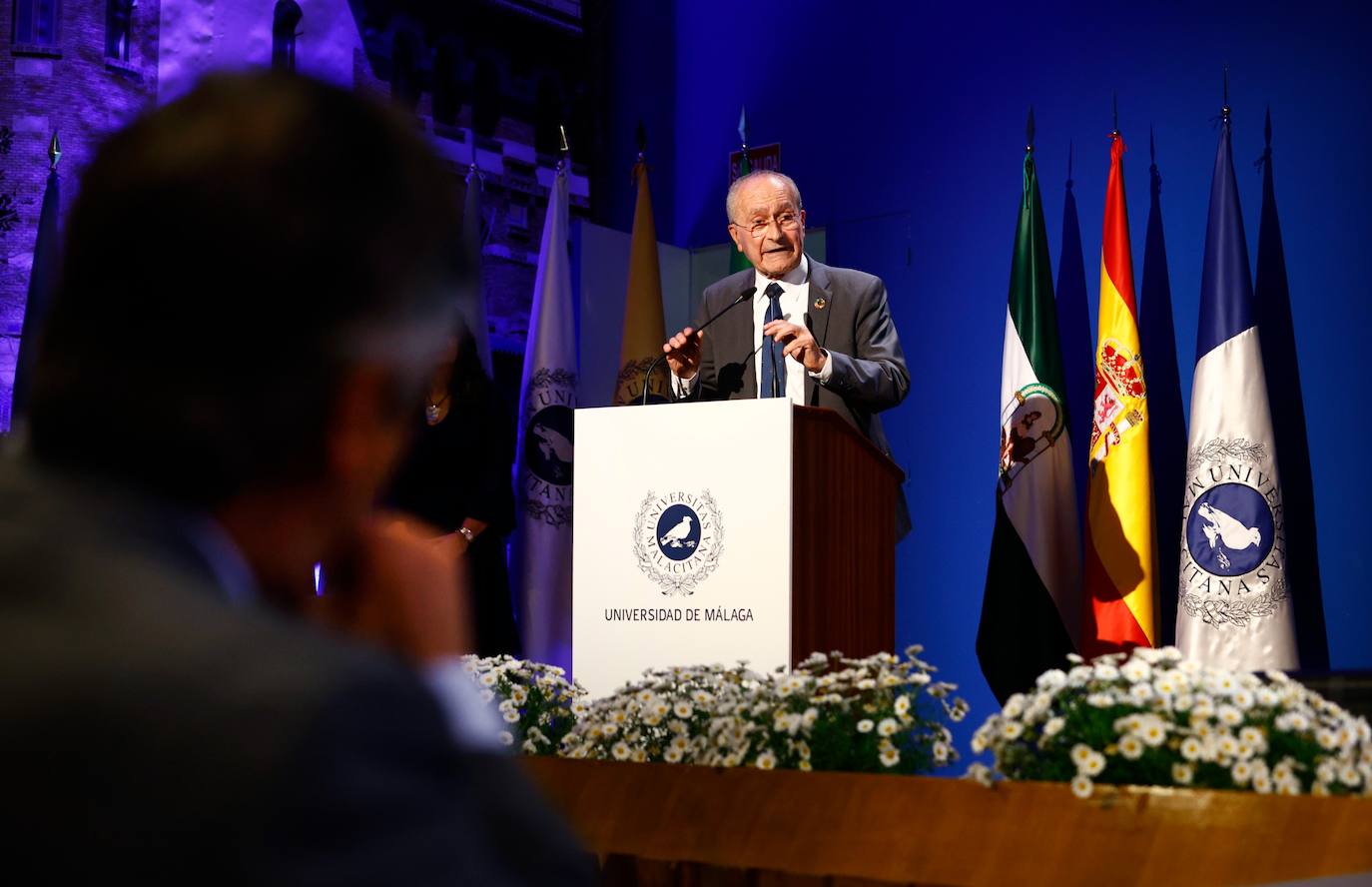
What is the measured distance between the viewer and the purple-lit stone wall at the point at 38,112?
545 cm

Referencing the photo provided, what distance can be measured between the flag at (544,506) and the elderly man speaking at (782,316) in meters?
1.63

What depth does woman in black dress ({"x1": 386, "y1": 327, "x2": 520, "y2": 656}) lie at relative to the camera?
4910mm

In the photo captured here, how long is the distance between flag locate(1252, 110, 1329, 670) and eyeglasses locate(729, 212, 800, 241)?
166 cm

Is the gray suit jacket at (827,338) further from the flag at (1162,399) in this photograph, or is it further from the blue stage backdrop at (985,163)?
the blue stage backdrop at (985,163)

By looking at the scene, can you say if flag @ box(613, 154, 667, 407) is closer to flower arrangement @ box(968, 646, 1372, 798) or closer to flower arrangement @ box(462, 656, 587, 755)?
flower arrangement @ box(462, 656, 587, 755)

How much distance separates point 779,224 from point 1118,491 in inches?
60.3

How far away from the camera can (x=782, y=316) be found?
12.8ft

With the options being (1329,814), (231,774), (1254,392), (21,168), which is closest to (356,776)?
(231,774)

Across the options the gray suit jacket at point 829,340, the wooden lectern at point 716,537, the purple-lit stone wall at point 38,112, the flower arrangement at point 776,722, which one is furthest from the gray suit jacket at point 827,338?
the purple-lit stone wall at point 38,112

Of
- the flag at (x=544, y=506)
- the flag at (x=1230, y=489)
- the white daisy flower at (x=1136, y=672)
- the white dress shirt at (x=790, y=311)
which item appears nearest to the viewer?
the white daisy flower at (x=1136, y=672)

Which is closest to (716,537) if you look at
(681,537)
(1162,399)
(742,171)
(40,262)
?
(681,537)

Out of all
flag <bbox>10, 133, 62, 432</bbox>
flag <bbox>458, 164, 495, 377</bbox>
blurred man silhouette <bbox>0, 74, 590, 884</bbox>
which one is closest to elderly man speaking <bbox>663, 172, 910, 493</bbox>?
flag <bbox>458, 164, 495, 377</bbox>

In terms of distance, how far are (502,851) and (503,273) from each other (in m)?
5.96

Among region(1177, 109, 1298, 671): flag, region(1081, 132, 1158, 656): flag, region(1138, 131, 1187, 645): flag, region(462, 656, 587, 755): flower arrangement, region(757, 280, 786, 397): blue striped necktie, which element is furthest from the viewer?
region(1138, 131, 1187, 645): flag
